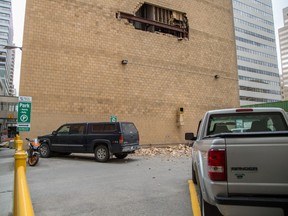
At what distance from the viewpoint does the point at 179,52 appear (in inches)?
950

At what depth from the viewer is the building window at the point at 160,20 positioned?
23.0 metres

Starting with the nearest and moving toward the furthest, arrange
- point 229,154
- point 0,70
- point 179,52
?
point 229,154 → point 179,52 → point 0,70

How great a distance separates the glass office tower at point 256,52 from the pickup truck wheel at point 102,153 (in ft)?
267

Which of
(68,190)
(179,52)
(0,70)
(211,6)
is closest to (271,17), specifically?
(211,6)

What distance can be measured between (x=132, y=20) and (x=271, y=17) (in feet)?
332

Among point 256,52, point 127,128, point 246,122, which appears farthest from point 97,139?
point 256,52

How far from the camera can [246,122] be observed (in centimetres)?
511

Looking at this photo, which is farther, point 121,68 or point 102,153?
point 121,68

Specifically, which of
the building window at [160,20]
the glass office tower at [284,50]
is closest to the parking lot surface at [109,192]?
the building window at [160,20]

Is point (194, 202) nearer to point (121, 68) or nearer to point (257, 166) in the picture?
point (257, 166)

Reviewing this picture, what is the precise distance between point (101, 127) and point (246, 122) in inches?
344

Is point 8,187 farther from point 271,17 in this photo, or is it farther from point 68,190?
point 271,17

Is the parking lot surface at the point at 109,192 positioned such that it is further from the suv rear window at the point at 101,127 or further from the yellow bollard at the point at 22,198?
the suv rear window at the point at 101,127

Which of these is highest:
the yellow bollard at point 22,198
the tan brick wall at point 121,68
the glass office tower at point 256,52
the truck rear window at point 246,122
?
the glass office tower at point 256,52
